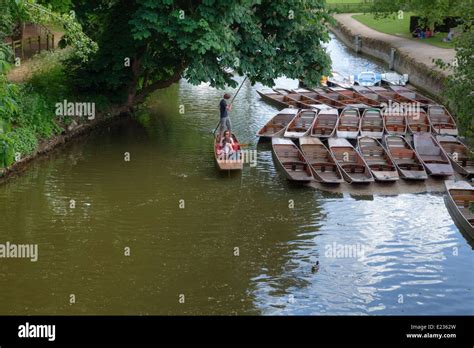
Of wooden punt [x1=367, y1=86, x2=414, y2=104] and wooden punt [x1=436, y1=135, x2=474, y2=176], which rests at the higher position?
wooden punt [x1=367, y1=86, x2=414, y2=104]

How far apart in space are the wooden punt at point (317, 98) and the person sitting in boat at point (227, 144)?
802cm

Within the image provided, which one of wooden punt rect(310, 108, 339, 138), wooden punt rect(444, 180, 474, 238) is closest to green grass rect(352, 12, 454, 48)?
wooden punt rect(310, 108, 339, 138)

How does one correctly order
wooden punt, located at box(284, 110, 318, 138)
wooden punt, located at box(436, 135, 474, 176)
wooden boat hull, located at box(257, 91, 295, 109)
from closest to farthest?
1. wooden punt, located at box(436, 135, 474, 176)
2. wooden punt, located at box(284, 110, 318, 138)
3. wooden boat hull, located at box(257, 91, 295, 109)

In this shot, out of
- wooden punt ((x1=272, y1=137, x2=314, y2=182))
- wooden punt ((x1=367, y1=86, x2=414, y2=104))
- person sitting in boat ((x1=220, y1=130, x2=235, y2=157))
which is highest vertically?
wooden punt ((x1=367, y1=86, x2=414, y2=104))

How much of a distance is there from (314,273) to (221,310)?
2432mm

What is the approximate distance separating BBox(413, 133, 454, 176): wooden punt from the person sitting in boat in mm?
5653

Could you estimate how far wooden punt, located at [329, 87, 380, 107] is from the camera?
30320 millimetres

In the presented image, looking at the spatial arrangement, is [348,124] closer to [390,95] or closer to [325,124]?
[325,124]

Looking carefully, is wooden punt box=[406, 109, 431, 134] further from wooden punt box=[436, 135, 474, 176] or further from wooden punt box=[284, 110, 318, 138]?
wooden punt box=[284, 110, 318, 138]

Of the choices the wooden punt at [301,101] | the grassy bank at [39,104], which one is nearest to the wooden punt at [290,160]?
the wooden punt at [301,101]

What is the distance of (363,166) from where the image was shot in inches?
840

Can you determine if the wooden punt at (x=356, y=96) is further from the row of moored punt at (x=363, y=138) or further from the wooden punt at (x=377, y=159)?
the wooden punt at (x=377, y=159)

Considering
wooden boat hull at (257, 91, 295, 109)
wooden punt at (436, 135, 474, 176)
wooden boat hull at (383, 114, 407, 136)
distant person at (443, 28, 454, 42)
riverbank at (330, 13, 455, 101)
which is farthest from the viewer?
distant person at (443, 28, 454, 42)

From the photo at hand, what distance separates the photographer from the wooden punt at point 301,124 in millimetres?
25000
